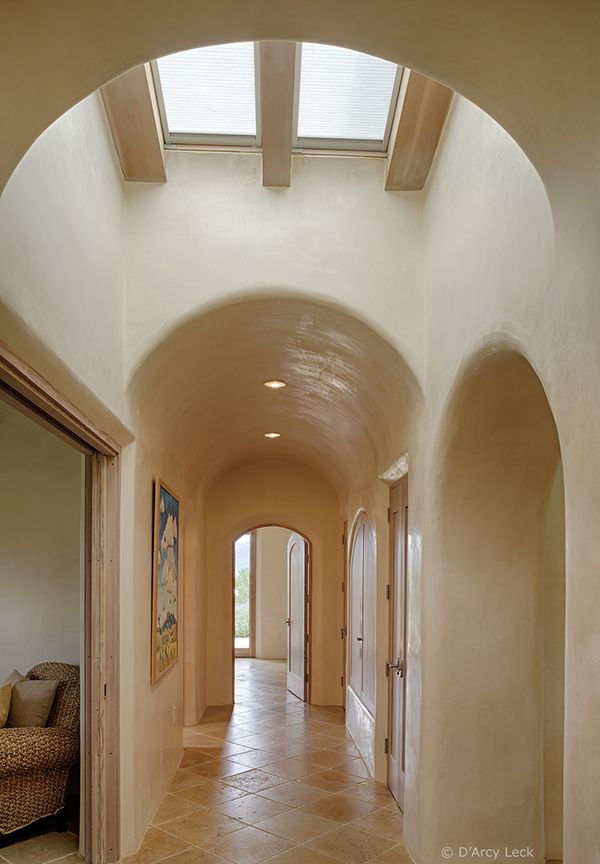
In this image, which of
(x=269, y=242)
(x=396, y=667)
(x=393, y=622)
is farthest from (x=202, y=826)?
(x=269, y=242)

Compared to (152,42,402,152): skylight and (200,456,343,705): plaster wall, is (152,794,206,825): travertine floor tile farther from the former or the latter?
(152,42,402,152): skylight

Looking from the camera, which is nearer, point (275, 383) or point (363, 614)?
point (275, 383)

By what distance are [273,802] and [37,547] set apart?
9.14ft

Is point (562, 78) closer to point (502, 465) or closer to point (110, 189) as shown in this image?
point (502, 465)

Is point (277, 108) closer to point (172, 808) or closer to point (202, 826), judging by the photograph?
point (202, 826)

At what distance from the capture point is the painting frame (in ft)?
18.4

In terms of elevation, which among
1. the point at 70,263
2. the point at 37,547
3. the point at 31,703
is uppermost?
the point at 70,263

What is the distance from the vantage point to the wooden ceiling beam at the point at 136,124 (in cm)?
402

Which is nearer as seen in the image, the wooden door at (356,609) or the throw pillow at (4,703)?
the throw pillow at (4,703)

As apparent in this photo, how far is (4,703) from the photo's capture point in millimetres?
5402

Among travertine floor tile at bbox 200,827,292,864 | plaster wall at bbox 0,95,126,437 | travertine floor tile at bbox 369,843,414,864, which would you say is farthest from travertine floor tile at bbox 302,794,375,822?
plaster wall at bbox 0,95,126,437

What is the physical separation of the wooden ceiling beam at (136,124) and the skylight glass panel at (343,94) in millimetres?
799

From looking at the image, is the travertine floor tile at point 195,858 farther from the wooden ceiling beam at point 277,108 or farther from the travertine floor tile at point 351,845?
the wooden ceiling beam at point 277,108

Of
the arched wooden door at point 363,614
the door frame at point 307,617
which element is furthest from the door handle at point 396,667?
the door frame at point 307,617
